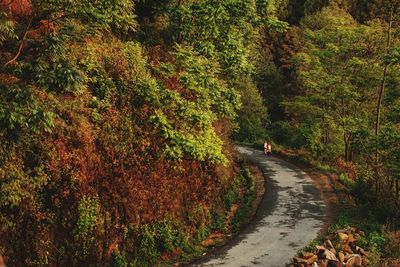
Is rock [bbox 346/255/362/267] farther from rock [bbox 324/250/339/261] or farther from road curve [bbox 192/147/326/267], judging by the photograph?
road curve [bbox 192/147/326/267]

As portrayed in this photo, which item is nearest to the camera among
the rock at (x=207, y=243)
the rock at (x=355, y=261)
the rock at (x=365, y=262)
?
the rock at (x=355, y=261)

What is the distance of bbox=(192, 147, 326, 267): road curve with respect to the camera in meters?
16.1

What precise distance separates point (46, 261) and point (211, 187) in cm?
929

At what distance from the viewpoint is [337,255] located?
15141 millimetres

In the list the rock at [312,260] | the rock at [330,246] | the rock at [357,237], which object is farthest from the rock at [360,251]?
the rock at [312,260]

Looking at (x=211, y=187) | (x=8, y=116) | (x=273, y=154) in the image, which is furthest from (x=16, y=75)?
(x=273, y=154)

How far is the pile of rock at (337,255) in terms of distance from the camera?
565 inches

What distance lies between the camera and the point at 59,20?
1463cm

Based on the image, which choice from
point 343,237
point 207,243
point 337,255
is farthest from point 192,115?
point 343,237

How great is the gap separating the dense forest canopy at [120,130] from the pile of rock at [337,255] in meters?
4.34

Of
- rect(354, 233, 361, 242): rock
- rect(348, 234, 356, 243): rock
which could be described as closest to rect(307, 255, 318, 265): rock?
rect(348, 234, 356, 243): rock

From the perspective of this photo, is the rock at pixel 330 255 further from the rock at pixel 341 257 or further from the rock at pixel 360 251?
the rock at pixel 360 251

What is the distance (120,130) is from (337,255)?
29.8 feet

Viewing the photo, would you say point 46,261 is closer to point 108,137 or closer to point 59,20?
point 108,137
